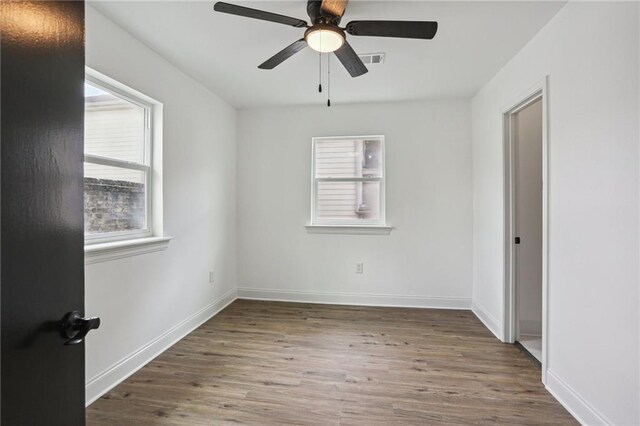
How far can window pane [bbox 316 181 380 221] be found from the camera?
3.90 metres

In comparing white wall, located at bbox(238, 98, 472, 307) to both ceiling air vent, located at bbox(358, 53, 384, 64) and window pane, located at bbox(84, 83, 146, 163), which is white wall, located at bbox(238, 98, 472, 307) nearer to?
ceiling air vent, located at bbox(358, 53, 384, 64)

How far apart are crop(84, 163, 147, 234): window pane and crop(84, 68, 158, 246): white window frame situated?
0.03 m

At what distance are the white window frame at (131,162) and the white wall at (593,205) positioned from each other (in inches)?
117

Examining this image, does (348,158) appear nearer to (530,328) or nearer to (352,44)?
(352,44)

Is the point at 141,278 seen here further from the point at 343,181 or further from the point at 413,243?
the point at 413,243

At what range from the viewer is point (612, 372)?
1.57 meters

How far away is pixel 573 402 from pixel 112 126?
11.6ft

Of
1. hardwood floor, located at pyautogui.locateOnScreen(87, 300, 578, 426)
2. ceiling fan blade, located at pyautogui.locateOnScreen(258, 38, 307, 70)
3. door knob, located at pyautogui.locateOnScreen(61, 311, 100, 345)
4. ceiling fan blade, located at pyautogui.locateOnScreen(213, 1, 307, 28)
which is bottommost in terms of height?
hardwood floor, located at pyautogui.locateOnScreen(87, 300, 578, 426)

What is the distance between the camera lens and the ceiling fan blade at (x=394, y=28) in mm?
1679

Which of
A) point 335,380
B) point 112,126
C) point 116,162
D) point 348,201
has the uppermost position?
point 112,126

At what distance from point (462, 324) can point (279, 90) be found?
10.5 ft

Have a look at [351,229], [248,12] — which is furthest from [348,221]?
[248,12]

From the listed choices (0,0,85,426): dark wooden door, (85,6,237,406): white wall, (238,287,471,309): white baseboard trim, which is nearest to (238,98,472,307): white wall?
(238,287,471,309): white baseboard trim

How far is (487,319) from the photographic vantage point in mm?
3178
